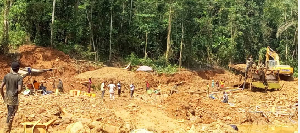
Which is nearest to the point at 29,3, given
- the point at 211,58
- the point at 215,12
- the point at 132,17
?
the point at 132,17

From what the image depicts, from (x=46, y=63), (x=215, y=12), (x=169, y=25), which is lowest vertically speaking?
(x=46, y=63)

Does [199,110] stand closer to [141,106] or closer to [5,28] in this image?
[141,106]

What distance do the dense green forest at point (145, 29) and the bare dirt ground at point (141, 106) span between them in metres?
3.38

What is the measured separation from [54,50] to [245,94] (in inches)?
587

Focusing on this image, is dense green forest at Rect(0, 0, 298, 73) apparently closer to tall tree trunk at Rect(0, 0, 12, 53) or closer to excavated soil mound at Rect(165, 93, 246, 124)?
tall tree trunk at Rect(0, 0, 12, 53)

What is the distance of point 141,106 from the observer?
595 inches

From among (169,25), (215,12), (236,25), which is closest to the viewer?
(169,25)

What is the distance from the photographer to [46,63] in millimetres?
22812

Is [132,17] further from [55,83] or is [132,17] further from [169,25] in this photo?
[55,83]

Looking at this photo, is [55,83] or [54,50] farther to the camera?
[54,50]

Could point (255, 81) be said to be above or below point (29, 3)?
below

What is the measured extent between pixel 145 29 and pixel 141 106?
689 inches

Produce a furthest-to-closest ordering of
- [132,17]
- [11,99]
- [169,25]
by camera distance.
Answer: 1. [132,17]
2. [169,25]
3. [11,99]

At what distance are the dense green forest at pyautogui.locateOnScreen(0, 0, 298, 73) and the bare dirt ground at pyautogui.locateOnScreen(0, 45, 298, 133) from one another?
3384 millimetres
